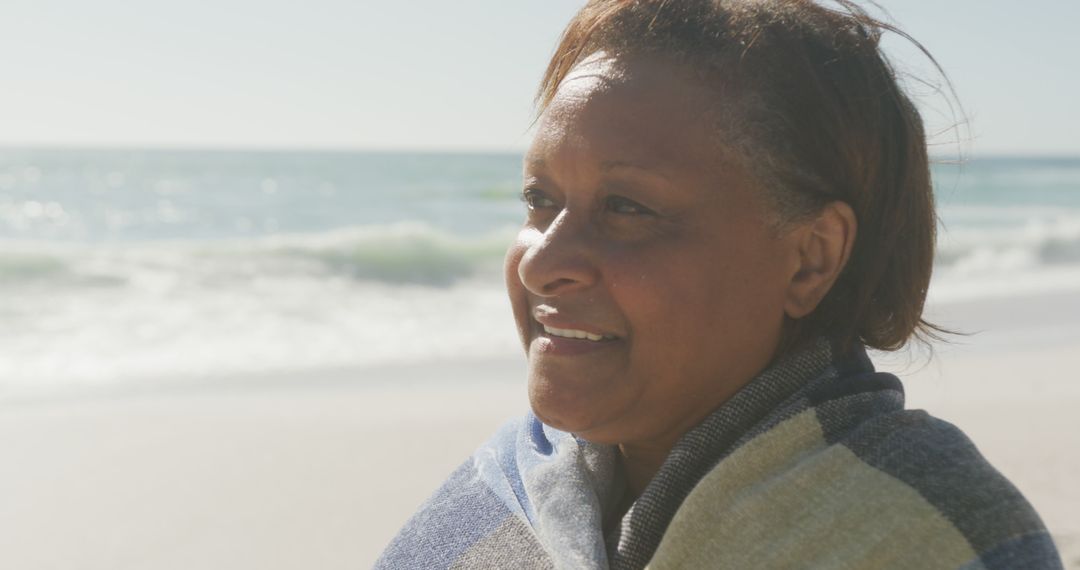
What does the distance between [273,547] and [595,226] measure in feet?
11.1

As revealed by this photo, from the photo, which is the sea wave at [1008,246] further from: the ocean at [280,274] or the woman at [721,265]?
the woman at [721,265]

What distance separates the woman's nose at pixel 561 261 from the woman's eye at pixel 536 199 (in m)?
0.06

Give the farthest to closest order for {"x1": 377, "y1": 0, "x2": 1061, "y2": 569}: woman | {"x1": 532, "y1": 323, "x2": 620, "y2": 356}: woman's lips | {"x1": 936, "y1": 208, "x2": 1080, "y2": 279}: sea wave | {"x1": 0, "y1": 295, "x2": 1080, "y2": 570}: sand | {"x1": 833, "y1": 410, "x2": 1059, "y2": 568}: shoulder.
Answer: {"x1": 936, "y1": 208, "x2": 1080, "y2": 279}: sea wave < {"x1": 0, "y1": 295, "x2": 1080, "y2": 570}: sand < {"x1": 532, "y1": 323, "x2": 620, "y2": 356}: woman's lips < {"x1": 377, "y1": 0, "x2": 1061, "y2": 569}: woman < {"x1": 833, "y1": 410, "x2": 1059, "y2": 568}: shoulder

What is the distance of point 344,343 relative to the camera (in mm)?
8016

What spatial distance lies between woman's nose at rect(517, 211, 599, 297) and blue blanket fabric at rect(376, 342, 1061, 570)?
9.2 inches

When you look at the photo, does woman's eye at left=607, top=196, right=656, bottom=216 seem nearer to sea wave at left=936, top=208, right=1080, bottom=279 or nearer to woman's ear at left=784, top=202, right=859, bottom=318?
woman's ear at left=784, top=202, right=859, bottom=318

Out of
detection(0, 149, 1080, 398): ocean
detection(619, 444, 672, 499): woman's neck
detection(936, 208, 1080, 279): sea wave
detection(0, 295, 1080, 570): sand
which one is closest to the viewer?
detection(619, 444, 672, 499): woman's neck

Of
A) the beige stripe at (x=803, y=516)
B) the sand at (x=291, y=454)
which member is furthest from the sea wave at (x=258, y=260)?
the beige stripe at (x=803, y=516)

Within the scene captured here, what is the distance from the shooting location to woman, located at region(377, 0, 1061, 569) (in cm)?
127

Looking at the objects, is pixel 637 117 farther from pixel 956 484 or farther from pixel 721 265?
pixel 956 484

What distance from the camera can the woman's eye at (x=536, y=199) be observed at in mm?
1469

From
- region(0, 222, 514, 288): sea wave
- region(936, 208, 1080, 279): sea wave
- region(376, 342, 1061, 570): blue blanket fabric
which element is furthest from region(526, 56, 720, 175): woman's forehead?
region(0, 222, 514, 288): sea wave

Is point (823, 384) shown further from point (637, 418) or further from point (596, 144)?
point (596, 144)

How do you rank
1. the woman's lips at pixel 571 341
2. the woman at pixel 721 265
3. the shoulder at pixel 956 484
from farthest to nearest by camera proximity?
the woman's lips at pixel 571 341, the woman at pixel 721 265, the shoulder at pixel 956 484
